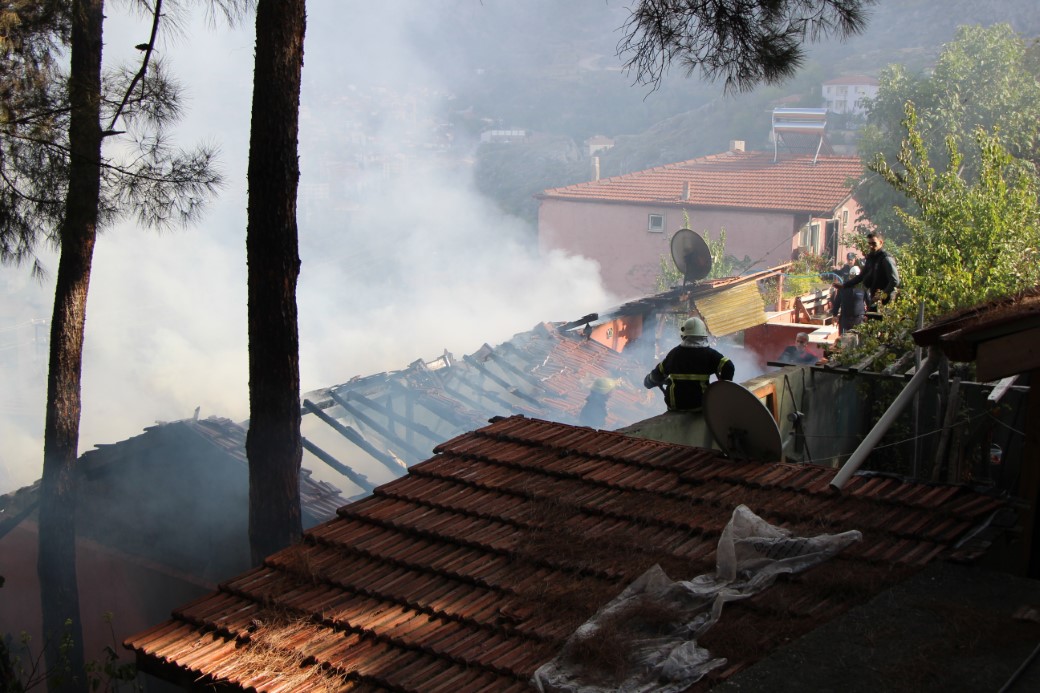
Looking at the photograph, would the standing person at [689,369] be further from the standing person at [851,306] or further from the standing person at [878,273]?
the standing person at [851,306]

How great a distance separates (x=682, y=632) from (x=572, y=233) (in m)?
42.8

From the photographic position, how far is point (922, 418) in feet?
29.7

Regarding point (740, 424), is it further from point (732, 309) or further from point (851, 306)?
point (732, 309)

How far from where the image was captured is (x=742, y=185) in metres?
42.9

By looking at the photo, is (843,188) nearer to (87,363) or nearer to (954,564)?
(87,363)

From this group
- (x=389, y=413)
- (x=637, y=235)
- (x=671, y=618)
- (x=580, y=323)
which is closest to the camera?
(x=671, y=618)

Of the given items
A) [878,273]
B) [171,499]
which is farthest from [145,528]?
[878,273]

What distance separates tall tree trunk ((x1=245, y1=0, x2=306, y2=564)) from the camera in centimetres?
737

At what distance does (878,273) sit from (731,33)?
5767 mm

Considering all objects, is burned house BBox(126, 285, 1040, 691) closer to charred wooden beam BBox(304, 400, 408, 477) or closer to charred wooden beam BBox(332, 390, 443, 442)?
charred wooden beam BBox(304, 400, 408, 477)

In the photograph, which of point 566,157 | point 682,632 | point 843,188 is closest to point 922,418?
point 682,632

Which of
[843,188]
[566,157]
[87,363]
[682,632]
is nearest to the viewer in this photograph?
[682,632]

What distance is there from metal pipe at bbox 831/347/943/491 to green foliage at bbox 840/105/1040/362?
20.0ft

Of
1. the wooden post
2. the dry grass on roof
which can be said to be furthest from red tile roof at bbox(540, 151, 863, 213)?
the dry grass on roof
